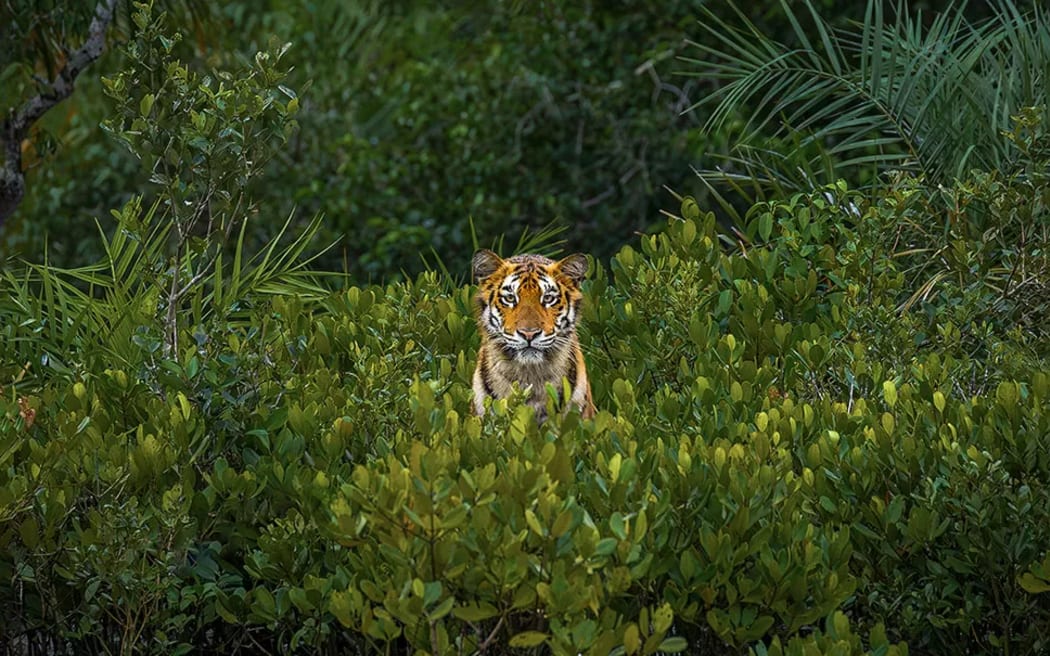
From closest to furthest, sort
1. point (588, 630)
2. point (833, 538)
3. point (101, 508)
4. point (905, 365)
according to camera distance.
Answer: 1. point (588, 630)
2. point (833, 538)
3. point (101, 508)
4. point (905, 365)

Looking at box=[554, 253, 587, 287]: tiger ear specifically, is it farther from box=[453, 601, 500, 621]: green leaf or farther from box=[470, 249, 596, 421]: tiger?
box=[453, 601, 500, 621]: green leaf

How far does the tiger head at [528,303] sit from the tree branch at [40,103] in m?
5.50

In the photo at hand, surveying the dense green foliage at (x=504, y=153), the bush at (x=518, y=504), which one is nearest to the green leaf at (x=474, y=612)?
the bush at (x=518, y=504)

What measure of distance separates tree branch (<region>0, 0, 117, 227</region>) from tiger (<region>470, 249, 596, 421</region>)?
18.1 feet

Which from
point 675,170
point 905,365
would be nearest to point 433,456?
point 905,365

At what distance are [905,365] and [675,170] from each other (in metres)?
9.04

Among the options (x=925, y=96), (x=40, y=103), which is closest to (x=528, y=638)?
(x=925, y=96)

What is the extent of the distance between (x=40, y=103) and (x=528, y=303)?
19.9 feet

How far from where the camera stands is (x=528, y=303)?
5.73 m

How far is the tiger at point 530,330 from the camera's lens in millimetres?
5656

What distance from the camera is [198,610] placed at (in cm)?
502

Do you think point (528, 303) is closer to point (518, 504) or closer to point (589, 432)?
point (589, 432)

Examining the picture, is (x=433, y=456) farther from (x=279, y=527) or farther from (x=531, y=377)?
(x=531, y=377)

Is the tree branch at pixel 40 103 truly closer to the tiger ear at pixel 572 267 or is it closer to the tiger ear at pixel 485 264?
the tiger ear at pixel 485 264
